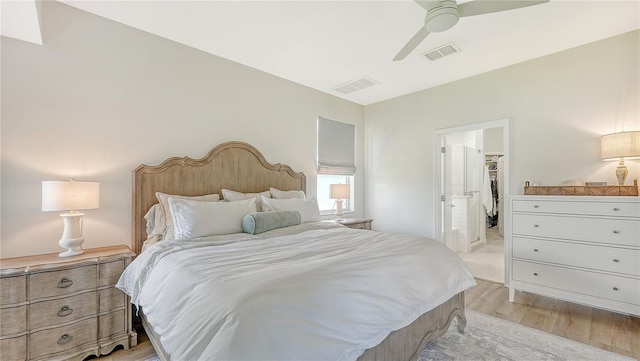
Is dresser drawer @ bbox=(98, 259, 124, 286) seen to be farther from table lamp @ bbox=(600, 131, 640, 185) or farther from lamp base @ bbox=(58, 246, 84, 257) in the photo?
table lamp @ bbox=(600, 131, 640, 185)

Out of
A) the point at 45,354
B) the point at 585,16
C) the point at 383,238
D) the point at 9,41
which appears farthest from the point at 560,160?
the point at 9,41

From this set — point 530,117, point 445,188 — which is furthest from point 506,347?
point 530,117

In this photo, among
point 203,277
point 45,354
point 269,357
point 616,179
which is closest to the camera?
point 269,357

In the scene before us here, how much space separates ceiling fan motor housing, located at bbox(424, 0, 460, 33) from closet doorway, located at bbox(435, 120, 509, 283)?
6.97 ft

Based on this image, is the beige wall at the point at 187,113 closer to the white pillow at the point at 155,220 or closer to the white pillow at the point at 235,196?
the white pillow at the point at 155,220

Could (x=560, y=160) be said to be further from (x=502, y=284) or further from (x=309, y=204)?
(x=309, y=204)

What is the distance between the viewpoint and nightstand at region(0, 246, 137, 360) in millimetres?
1731

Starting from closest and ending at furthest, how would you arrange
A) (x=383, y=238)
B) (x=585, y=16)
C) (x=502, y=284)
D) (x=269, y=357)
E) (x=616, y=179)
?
(x=269, y=357) < (x=383, y=238) < (x=585, y=16) < (x=616, y=179) < (x=502, y=284)

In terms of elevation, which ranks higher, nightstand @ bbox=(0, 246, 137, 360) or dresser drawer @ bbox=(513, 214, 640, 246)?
dresser drawer @ bbox=(513, 214, 640, 246)

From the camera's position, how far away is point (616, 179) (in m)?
2.75

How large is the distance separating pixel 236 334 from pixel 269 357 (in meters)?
0.14

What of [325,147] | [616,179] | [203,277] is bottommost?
[203,277]

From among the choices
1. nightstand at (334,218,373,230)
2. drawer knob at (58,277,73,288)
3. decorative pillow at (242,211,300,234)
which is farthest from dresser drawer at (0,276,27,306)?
nightstand at (334,218,373,230)

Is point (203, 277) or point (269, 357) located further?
point (203, 277)
